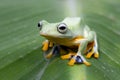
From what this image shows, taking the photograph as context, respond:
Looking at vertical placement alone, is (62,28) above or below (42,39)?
above

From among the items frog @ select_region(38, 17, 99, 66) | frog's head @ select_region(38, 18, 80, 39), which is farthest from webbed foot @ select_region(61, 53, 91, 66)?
frog's head @ select_region(38, 18, 80, 39)

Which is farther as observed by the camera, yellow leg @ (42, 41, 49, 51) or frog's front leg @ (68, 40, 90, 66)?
yellow leg @ (42, 41, 49, 51)

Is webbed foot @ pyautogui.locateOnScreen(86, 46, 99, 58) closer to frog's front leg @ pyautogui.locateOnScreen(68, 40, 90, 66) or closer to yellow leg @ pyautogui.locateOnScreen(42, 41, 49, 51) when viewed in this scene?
frog's front leg @ pyautogui.locateOnScreen(68, 40, 90, 66)

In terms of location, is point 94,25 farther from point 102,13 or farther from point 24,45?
point 24,45

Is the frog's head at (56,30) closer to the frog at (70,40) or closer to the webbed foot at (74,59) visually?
the frog at (70,40)

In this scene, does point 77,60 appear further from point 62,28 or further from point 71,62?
point 62,28

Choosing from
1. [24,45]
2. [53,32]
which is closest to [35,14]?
[24,45]

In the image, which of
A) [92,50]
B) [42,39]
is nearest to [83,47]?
[92,50]
